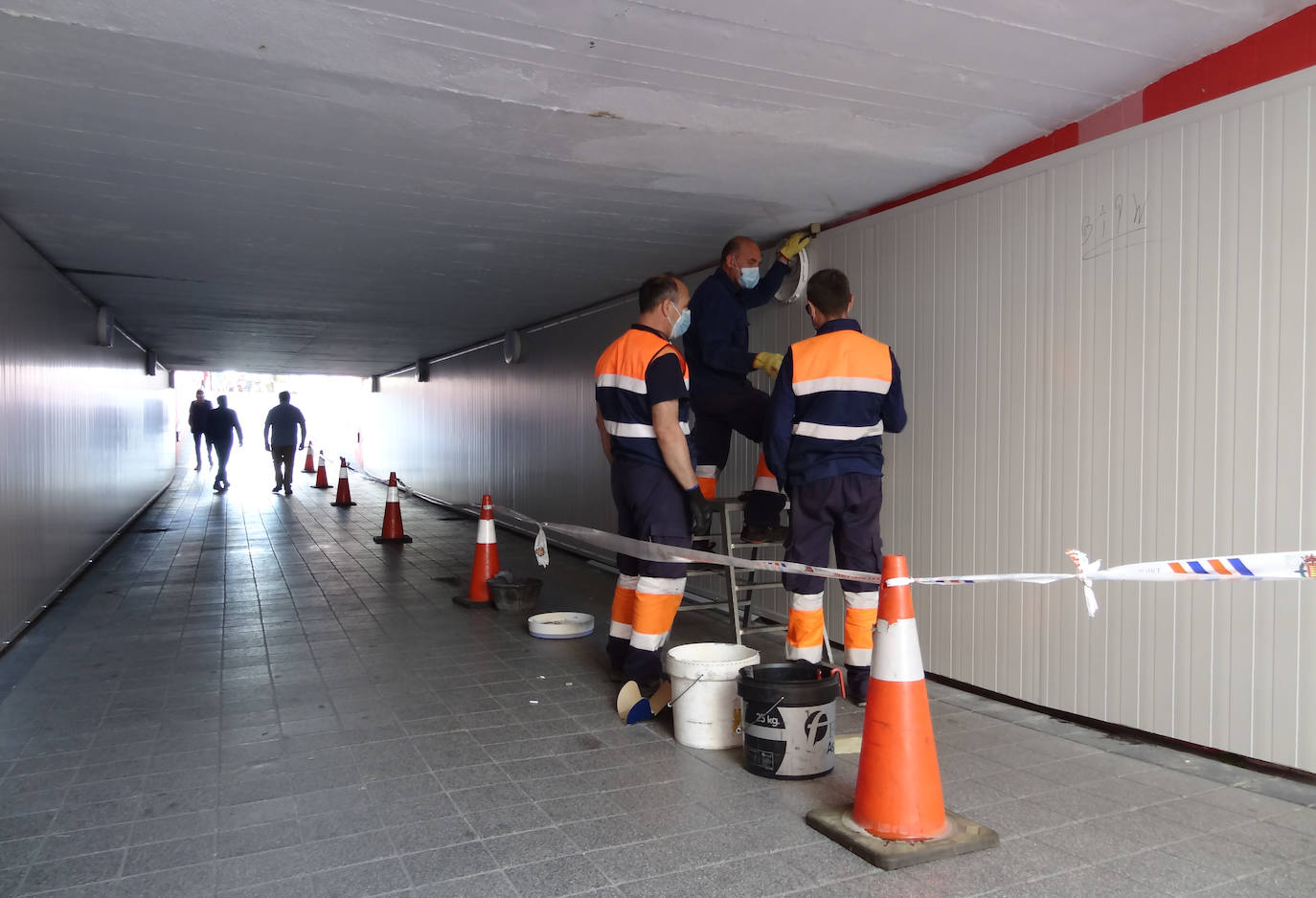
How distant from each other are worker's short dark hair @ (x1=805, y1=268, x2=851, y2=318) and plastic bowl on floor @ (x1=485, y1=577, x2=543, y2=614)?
11.0ft

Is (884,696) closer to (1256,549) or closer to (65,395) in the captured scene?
(1256,549)

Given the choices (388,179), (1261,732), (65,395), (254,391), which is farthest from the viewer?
(254,391)

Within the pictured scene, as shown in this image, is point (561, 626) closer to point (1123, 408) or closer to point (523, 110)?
point (523, 110)

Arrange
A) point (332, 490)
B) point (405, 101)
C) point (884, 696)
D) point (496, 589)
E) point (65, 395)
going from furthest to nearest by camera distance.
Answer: point (332, 490) < point (65, 395) < point (496, 589) < point (405, 101) < point (884, 696)

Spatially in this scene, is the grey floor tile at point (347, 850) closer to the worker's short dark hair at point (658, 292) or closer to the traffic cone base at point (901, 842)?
the traffic cone base at point (901, 842)

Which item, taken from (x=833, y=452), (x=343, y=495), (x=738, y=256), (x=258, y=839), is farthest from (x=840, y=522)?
(x=343, y=495)

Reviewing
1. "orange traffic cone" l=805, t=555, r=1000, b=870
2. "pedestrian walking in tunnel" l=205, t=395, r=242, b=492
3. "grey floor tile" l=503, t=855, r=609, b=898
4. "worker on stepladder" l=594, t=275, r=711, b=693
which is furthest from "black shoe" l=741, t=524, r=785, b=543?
"pedestrian walking in tunnel" l=205, t=395, r=242, b=492

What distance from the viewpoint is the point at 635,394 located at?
4.39 meters

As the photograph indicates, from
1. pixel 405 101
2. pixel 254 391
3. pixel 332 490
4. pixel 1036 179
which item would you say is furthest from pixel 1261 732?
pixel 254 391

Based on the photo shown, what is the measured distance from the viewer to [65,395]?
7500 millimetres

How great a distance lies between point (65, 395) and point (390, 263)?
112 inches

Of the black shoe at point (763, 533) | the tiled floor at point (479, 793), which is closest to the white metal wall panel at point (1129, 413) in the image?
the tiled floor at point (479, 793)

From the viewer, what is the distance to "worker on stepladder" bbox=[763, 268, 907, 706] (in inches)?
159

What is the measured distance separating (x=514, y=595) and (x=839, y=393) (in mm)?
3363
